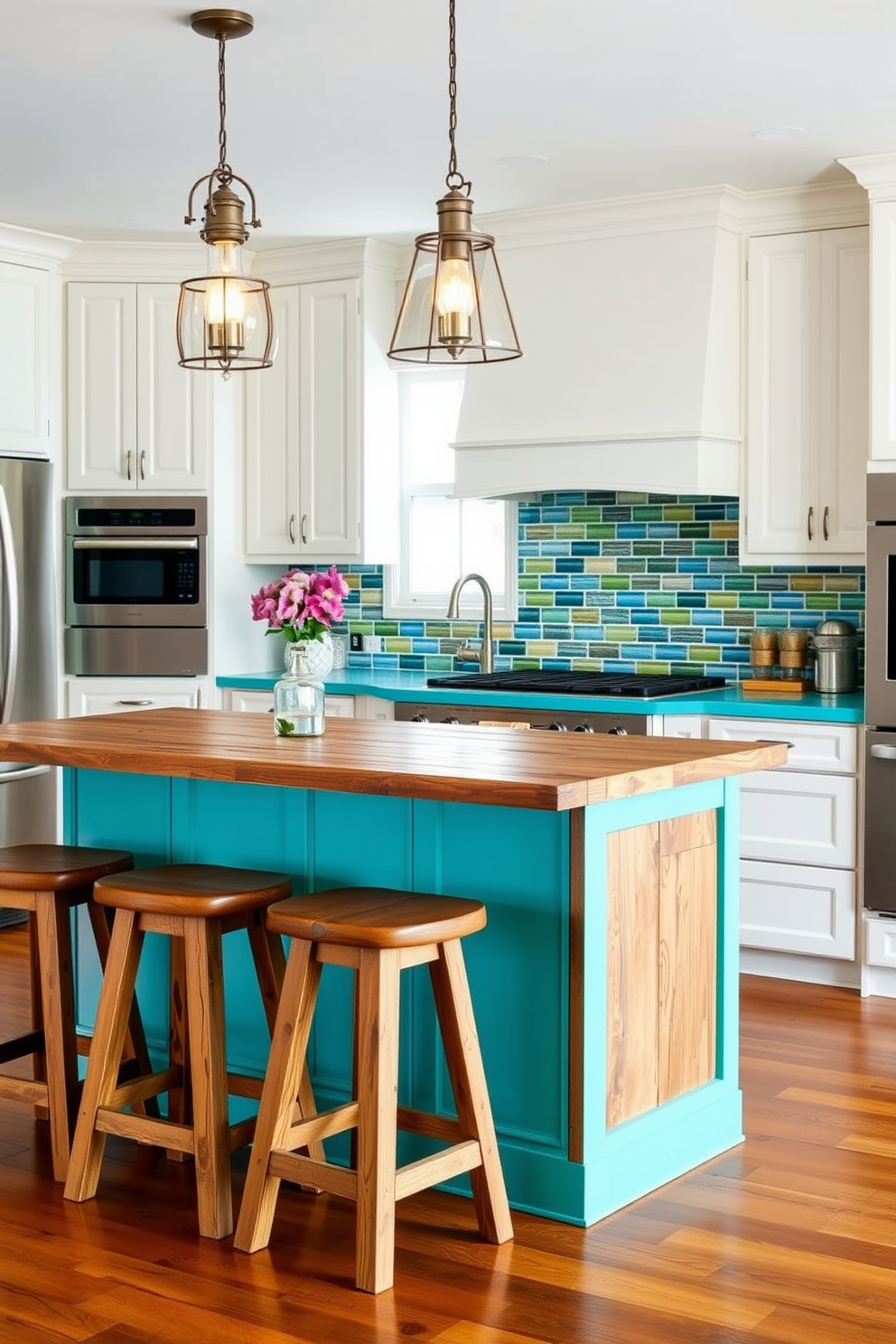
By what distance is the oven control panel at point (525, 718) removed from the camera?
4.97 m

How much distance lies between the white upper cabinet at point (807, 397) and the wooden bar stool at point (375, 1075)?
8.56 feet

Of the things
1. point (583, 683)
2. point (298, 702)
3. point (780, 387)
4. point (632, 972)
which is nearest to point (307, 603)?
point (298, 702)

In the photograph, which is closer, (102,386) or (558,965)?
(558,965)

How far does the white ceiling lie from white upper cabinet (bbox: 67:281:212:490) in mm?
478

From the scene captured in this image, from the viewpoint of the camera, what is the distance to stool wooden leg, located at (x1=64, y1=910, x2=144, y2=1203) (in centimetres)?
307

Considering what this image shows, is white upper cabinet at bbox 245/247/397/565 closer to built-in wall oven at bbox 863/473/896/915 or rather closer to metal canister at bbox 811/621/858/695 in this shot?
metal canister at bbox 811/621/858/695

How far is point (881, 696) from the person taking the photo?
4672mm

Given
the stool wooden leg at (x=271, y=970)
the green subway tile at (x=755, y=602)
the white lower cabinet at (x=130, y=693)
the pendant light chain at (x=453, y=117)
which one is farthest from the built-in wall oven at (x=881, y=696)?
the white lower cabinet at (x=130, y=693)

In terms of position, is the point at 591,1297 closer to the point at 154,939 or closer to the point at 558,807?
the point at 558,807

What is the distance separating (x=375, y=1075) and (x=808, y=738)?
2.52m

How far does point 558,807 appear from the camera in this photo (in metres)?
2.67

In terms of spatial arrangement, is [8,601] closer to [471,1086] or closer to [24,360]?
[24,360]

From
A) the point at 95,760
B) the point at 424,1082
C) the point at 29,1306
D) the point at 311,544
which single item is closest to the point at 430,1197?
the point at 424,1082

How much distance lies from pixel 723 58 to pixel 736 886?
2.02 meters
